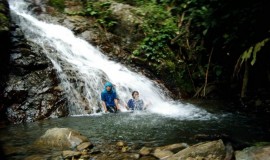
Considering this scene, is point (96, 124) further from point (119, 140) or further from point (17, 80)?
point (17, 80)

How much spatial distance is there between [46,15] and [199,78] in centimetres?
775

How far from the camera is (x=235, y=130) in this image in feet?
20.7

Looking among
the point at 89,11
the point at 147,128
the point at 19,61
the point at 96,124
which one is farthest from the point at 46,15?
the point at 147,128

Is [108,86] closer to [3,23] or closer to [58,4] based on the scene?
[3,23]

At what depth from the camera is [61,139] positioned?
18.3 feet

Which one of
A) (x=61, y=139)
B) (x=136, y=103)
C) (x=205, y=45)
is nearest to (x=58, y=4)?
(x=136, y=103)

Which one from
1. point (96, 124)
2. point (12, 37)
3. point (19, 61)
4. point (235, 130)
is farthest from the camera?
point (12, 37)

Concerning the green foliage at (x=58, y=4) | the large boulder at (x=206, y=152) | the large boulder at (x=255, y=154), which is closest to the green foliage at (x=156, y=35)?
the green foliage at (x=58, y=4)

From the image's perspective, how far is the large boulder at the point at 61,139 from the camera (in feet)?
17.9

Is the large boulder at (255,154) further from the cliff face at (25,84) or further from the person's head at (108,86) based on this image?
the cliff face at (25,84)

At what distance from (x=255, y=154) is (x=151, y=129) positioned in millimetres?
2765

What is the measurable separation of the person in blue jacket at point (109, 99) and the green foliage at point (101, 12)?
513cm

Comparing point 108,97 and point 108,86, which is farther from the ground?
point 108,86

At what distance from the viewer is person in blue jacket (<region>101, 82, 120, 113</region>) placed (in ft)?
29.7
